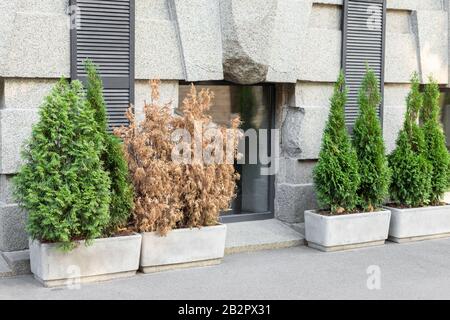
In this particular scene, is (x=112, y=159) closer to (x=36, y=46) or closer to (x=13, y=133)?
(x=13, y=133)

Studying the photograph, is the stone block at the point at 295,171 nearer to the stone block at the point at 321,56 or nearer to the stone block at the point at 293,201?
the stone block at the point at 293,201

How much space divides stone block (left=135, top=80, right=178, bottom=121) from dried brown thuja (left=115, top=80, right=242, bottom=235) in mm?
428

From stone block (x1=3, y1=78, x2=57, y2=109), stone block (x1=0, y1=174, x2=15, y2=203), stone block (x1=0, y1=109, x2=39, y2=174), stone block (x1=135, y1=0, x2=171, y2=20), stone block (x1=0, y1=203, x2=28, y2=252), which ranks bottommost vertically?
stone block (x1=0, y1=203, x2=28, y2=252)

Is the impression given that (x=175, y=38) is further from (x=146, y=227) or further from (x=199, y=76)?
(x=146, y=227)

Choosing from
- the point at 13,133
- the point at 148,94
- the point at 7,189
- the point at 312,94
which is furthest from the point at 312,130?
the point at 7,189

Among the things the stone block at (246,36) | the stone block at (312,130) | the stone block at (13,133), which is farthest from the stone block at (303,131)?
the stone block at (13,133)

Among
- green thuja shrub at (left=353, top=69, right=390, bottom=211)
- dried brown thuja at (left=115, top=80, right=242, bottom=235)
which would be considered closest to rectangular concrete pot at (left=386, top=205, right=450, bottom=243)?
green thuja shrub at (left=353, top=69, right=390, bottom=211)

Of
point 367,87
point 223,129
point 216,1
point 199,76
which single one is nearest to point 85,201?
point 223,129

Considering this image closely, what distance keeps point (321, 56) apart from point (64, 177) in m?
4.37

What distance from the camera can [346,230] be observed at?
8.92 m

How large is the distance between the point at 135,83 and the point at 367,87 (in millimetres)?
3132

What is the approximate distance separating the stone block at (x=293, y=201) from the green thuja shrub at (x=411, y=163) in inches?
44.8

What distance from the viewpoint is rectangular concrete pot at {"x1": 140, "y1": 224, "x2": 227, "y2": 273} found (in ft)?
24.9

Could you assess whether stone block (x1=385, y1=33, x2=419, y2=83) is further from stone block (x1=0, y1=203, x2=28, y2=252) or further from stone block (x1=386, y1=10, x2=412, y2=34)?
stone block (x1=0, y1=203, x2=28, y2=252)
